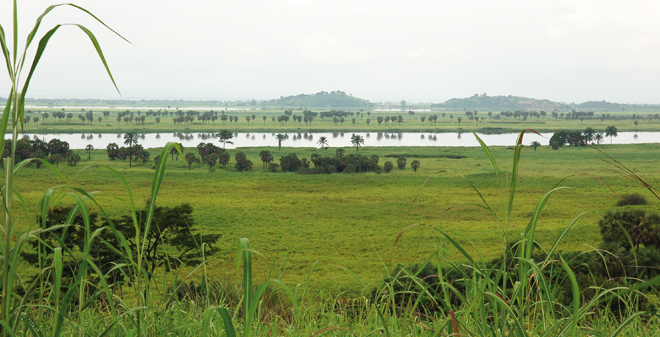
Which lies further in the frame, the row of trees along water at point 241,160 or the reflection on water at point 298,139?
the reflection on water at point 298,139

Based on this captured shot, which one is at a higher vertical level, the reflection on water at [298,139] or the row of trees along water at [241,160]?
the reflection on water at [298,139]

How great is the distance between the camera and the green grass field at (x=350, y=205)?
63.1 ft

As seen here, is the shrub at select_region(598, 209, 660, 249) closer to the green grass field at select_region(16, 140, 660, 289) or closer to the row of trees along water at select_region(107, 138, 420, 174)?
Answer: the green grass field at select_region(16, 140, 660, 289)

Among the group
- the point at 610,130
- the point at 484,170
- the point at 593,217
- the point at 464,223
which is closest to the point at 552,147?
the point at 610,130

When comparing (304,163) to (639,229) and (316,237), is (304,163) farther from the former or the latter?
(639,229)

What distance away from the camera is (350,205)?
3067 cm

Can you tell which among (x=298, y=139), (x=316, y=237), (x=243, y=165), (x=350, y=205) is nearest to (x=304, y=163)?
(x=243, y=165)

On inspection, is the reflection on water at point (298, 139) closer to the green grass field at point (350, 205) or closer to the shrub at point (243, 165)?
the green grass field at point (350, 205)

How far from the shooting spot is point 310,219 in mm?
26531

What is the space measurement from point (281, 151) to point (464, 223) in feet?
129

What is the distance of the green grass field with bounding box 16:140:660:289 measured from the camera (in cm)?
1923

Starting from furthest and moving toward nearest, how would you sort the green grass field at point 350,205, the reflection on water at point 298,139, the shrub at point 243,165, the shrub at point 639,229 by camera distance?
the reflection on water at point 298,139
the shrub at point 243,165
the green grass field at point 350,205
the shrub at point 639,229

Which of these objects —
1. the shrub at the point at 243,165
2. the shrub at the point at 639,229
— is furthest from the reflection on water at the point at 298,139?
the shrub at the point at 639,229

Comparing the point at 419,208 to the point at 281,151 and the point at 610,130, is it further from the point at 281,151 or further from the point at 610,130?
the point at 610,130
